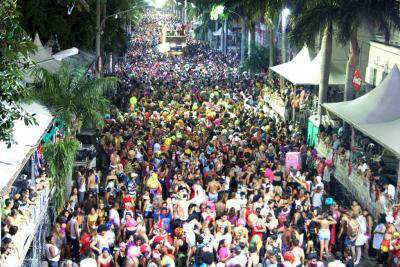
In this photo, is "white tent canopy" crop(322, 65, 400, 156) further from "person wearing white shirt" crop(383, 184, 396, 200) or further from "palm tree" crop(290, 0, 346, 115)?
"palm tree" crop(290, 0, 346, 115)

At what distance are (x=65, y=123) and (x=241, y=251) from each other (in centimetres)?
823

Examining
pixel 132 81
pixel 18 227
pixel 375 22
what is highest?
pixel 375 22

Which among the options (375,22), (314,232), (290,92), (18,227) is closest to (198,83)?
(290,92)

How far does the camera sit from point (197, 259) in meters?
15.4

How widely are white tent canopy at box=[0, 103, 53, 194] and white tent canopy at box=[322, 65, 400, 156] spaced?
889 centimetres

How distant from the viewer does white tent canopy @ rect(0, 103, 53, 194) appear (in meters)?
14.2

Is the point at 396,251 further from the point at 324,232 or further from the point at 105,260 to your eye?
the point at 105,260

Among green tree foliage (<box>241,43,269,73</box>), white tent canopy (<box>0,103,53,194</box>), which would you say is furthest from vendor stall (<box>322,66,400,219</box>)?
green tree foliage (<box>241,43,269,73</box>)

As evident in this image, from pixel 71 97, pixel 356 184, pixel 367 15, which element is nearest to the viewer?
pixel 356 184

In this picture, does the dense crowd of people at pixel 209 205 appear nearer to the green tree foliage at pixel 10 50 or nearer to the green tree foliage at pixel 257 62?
the green tree foliage at pixel 10 50

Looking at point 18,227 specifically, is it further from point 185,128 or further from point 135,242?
point 185,128

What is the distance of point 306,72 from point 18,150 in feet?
73.8

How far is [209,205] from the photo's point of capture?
720 inches

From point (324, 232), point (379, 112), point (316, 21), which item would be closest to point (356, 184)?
point (379, 112)
